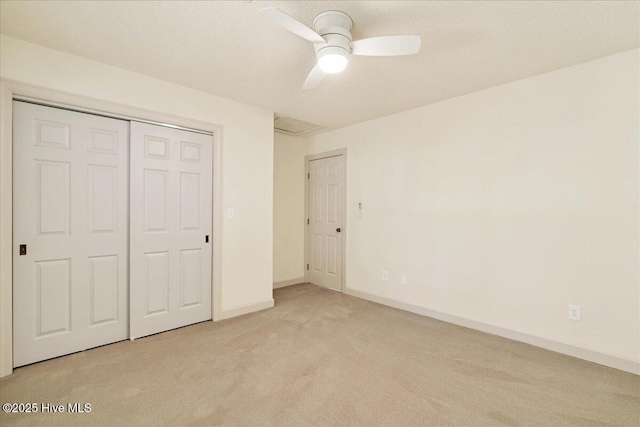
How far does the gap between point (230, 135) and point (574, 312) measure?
12.4 ft

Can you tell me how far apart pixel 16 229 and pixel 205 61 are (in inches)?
78.2

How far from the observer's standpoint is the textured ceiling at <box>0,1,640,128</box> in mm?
1812

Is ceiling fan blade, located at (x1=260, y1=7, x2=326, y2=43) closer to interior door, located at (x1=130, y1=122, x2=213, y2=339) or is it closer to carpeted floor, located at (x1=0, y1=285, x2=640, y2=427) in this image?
interior door, located at (x1=130, y1=122, x2=213, y2=339)

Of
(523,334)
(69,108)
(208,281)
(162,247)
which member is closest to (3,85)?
(69,108)

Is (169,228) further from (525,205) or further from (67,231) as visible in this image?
(525,205)

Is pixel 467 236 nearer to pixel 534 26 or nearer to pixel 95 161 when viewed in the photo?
pixel 534 26

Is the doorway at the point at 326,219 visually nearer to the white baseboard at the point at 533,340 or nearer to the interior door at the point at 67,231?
the white baseboard at the point at 533,340

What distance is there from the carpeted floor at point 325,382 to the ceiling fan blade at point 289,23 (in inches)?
90.3

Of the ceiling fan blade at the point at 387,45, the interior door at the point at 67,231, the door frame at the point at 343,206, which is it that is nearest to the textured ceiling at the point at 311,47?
the ceiling fan blade at the point at 387,45

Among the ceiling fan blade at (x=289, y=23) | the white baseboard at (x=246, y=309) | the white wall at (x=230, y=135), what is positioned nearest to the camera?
the ceiling fan blade at (x=289, y=23)

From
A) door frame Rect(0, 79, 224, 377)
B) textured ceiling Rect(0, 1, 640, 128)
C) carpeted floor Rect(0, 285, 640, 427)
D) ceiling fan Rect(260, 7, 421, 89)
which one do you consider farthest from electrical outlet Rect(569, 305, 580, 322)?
door frame Rect(0, 79, 224, 377)

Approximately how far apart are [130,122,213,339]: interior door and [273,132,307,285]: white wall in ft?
5.07

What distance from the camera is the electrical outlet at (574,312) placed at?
8.18 ft

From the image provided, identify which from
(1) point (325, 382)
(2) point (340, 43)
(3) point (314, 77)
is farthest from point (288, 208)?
(2) point (340, 43)
